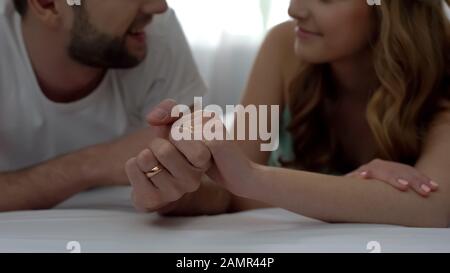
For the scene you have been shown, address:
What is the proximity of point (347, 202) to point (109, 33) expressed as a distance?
59cm

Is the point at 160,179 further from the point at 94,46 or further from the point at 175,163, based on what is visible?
the point at 94,46

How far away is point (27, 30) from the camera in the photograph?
1201mm

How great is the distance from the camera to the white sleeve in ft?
4.21

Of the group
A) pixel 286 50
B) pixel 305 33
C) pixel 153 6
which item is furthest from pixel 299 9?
pixel 153 6

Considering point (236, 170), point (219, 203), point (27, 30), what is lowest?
point (219, 203)

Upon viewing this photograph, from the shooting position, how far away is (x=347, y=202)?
87cm

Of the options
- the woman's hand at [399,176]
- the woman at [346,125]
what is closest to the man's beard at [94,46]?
the woman at [346,125]

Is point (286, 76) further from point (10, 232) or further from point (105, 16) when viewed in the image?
point (10, 232)

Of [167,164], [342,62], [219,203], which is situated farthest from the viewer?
[342,62]

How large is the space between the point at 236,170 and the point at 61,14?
55 centimetres

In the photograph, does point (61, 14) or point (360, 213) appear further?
point (61, 14)

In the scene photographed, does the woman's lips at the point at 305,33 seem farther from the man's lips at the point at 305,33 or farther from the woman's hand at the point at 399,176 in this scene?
the woman's hand at the point at 399,176

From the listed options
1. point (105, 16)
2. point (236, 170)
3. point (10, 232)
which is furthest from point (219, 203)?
point (105, 16)

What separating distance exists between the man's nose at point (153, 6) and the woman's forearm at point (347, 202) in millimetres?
449
